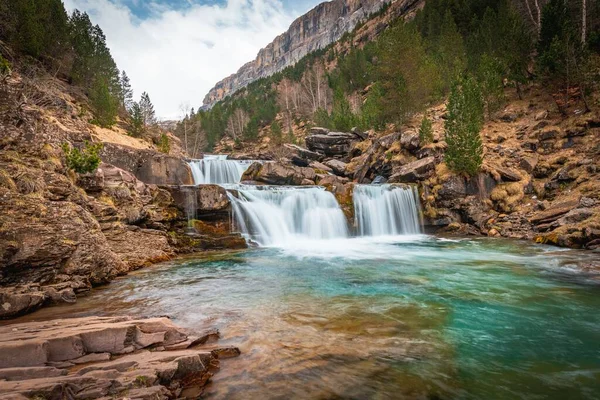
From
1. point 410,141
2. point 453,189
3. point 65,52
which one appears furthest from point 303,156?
point 65,52

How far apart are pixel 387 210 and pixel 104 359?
2011 cm

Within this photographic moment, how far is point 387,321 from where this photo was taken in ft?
19.3

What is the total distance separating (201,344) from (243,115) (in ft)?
253

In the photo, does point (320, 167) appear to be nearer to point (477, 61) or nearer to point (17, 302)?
point (477, 61)

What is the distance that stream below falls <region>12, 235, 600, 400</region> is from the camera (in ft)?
12.7

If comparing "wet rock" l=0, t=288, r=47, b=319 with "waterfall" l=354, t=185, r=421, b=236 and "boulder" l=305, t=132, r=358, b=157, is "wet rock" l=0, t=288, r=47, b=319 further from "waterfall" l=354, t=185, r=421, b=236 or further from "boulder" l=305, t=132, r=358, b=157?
"boulder" l=305, t=132, r=358, b=157

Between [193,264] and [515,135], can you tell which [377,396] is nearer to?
[193,264]

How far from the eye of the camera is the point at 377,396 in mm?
3586

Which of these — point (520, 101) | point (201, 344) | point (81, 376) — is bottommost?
point (201, 344)

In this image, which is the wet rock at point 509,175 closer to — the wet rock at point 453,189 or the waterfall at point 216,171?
the wet rock at point 453,189

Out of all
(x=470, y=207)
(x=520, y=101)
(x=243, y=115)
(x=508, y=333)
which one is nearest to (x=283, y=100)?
(x=243, y=115)

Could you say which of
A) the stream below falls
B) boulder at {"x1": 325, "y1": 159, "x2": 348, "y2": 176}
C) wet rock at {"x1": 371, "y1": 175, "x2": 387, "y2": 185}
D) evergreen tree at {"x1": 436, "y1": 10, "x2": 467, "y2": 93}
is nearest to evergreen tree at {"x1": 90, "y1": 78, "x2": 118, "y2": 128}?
boulder at {"x1": 325, "y1": 159, "x2": 348, "y2": 176}

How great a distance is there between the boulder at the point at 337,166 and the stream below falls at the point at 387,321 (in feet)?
72.4

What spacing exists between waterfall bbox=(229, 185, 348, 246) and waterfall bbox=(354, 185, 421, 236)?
1811 millimetres
